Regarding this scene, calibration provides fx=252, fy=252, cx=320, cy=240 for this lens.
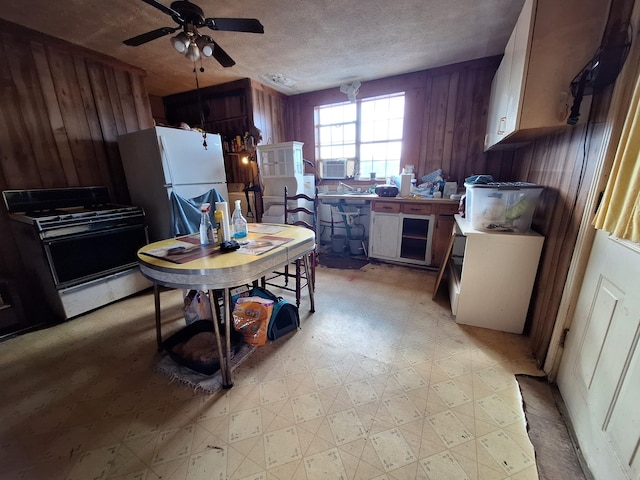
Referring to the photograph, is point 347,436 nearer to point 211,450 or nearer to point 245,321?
point 211,450

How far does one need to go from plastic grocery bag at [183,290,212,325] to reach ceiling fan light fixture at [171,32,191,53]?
5.55 ft

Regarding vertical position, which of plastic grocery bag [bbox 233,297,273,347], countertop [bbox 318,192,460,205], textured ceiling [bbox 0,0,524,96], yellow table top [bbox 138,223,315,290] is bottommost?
plastic grocery bag [bbox 233,297,273,347]

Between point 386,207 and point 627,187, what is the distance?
2.51 metres

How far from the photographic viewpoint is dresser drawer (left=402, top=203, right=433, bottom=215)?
10.4 ft

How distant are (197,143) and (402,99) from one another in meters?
2.94

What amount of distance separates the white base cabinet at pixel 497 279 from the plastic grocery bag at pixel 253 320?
62.6 inches

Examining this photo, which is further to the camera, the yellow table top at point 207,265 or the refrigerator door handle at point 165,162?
the refrigerator door handle at point 165,162

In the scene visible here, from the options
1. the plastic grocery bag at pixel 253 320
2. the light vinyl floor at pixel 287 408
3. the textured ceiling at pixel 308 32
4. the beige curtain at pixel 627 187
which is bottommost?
the light vinyl floor at pixel 287 408

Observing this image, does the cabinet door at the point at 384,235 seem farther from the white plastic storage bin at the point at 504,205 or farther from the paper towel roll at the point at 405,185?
the white plastic storage bin at the point at 504,205

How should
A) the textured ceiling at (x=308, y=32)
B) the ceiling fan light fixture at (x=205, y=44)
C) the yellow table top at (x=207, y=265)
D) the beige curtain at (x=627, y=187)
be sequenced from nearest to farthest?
the beige curtain at (x=627, y=187), the yellow table top at (x=207, y=265), the ceiling fan light fixture at (x=205, y=44), the textured ceiling at (x=308, y=32)

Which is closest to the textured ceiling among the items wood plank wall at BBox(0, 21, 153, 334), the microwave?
wood plank wall at BBox(0, 21, 153, 334)

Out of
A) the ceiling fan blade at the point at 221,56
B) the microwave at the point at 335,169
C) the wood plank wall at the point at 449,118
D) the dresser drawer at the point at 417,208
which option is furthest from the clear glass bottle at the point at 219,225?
the wood plank wall at the point at 449,118

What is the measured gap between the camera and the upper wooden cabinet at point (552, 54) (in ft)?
4.43

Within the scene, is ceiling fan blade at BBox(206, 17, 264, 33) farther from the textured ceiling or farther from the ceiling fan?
the textured ceiling
